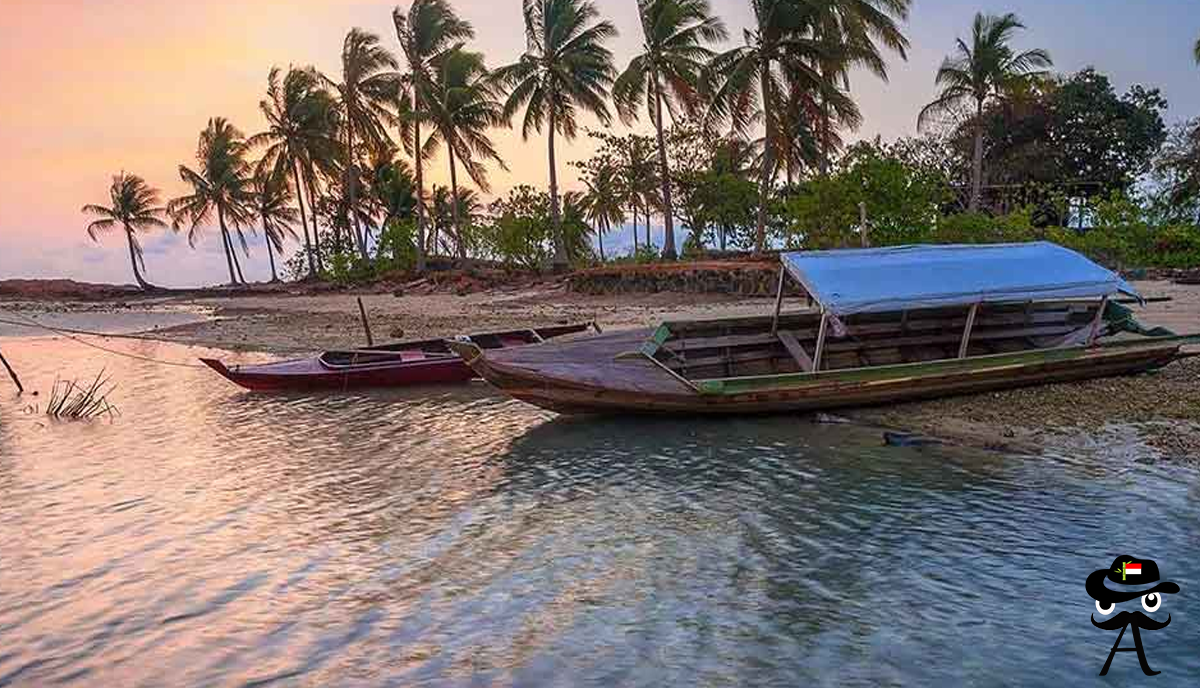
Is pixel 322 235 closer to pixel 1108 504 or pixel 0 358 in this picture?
pixel 0 358

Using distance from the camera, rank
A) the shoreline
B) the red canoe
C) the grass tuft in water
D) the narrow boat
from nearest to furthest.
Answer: the shoreline
the narrow boat
the grass tuft in water
the red canoe

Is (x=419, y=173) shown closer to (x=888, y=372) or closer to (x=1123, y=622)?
(x=888, y=372)

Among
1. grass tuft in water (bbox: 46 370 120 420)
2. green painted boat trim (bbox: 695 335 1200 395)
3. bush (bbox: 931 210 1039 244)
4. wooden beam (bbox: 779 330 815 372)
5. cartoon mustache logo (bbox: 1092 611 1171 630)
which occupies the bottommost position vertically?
cartoon mustache logo (bbox: 1092 611 1171 630)

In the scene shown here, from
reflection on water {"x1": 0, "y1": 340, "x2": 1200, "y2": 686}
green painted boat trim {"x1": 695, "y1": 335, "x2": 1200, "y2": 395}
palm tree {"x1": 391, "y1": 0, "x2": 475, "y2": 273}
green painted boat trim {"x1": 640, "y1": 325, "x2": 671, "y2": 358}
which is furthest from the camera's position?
palm tree {"x1": 391, "y1": 0, "x2": 475, "y2": 273}

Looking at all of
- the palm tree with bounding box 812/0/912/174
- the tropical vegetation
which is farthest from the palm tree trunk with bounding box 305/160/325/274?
the palm tree with bounding box 812/0/912/174

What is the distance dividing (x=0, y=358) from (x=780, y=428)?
51.4 feet

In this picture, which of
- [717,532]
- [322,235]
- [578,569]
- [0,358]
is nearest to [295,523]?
[578,569]

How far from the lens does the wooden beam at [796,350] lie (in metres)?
12.9

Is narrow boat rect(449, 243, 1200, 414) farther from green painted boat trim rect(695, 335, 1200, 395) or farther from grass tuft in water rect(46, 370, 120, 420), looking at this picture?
grass tuft in water rect(46, 370, 120, 420)

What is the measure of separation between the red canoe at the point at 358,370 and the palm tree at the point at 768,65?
16429mm

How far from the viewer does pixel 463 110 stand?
41.0 m

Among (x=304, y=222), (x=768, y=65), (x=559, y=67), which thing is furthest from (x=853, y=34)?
(x=304, y=222)

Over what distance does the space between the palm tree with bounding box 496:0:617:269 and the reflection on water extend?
84.8 ft

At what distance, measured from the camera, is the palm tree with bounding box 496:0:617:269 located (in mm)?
35156
